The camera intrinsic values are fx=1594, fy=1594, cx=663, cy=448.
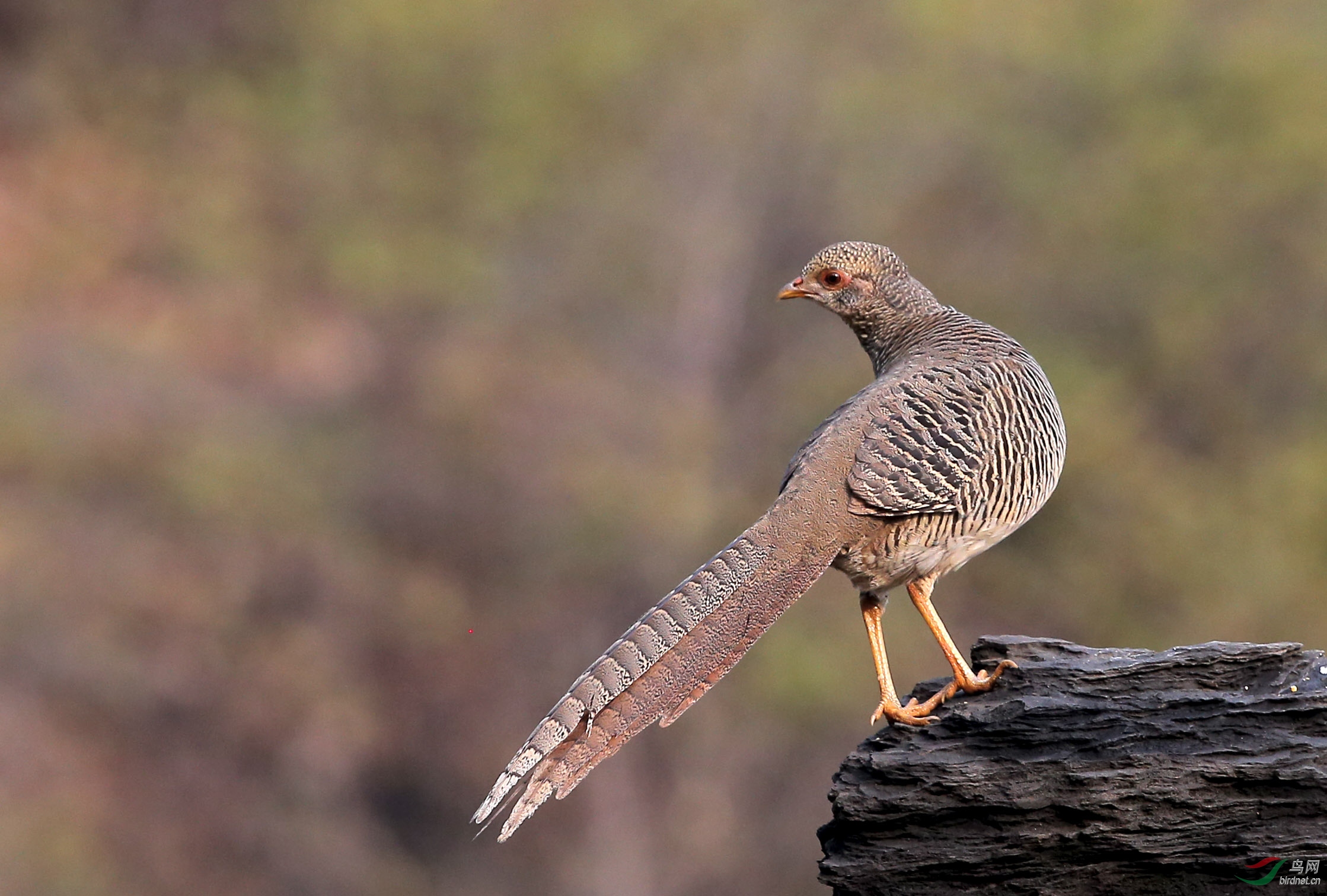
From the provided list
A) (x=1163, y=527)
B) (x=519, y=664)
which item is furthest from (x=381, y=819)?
(x=1163, y=527)

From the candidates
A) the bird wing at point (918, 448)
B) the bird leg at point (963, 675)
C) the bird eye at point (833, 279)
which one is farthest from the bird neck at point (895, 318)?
the bird leg at point (963, 675)

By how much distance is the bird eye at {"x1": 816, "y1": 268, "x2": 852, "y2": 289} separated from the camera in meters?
6.66

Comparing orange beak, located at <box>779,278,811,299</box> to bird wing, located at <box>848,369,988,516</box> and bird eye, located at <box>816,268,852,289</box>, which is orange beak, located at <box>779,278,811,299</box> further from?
bird wing, located at <box>848,369,988,516</box>

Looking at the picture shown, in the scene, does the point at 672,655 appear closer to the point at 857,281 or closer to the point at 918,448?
the point at 918,448

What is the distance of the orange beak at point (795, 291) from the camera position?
21.7 feet

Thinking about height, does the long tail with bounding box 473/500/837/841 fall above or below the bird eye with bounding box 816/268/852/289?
below

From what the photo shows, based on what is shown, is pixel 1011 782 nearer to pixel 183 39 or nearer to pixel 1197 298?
pixel 1197 298

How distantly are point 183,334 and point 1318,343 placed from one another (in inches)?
568

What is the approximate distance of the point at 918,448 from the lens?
217 inches

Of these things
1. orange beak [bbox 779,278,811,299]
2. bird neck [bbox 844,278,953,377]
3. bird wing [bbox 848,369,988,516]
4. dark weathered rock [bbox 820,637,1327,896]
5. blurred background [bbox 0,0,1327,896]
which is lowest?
dark weathered rock [bbox 820,637,1327,896]

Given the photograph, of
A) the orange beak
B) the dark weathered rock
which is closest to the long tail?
the dark weathered rock

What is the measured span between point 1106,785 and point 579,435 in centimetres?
1473

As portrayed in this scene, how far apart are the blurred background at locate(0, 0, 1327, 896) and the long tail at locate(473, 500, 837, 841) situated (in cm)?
1270

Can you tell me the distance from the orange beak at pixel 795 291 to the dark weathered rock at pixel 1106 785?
1.98 m
